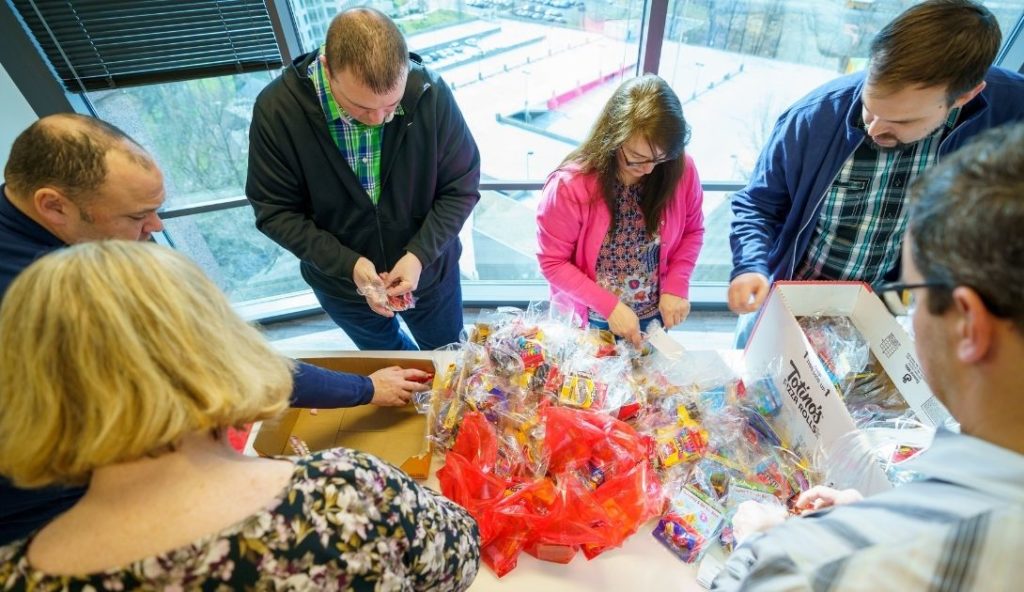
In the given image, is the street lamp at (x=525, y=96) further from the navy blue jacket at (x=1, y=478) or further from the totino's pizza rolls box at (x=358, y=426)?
the navy blue jacket at (x=1, y=478)

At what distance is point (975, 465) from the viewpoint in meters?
0.59

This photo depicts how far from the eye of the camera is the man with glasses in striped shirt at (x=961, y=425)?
53cm

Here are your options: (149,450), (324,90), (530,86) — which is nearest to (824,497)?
(149,450)

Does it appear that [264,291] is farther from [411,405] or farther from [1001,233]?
[1001,233]

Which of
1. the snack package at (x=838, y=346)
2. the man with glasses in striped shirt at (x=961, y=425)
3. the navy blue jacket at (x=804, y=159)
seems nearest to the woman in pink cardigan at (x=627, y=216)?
the navy blue jacket at (x=804, y=159)

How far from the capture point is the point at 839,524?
0.64 metres

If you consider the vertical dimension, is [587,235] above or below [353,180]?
below

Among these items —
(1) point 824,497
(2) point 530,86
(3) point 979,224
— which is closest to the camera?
(3) point 979,224

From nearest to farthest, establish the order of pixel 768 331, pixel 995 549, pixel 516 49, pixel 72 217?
pixel 995 549, pixel 72 217, pixel 768 331, pixel 516 49

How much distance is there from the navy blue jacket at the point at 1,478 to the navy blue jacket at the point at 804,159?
4.47ft

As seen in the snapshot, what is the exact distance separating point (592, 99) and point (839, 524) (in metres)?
2.81

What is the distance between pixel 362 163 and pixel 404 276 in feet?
1.38

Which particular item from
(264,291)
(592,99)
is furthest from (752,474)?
(264,291)

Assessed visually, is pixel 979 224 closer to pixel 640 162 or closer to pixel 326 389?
pixel 640 162
